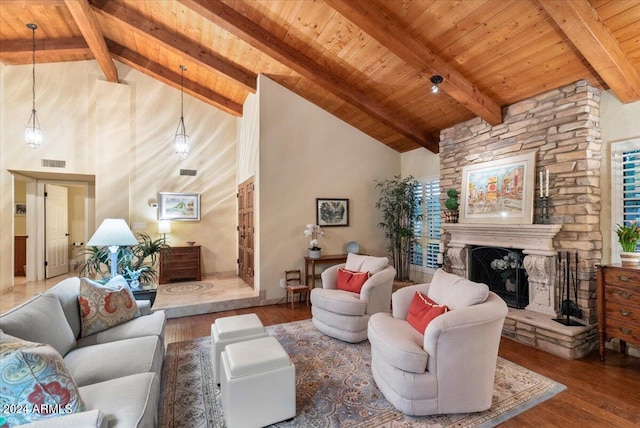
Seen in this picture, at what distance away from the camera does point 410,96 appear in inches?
169

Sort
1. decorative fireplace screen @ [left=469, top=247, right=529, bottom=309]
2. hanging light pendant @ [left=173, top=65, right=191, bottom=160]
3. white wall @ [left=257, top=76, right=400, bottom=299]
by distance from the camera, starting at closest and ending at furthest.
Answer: decorative fireplace screen @ [left=469, top=247, right=529, bottom=309]
white wall @ [left=257, top=76, right=400, bottom=299]
hanging light pendant @ [left=173, top=65, right=191, bottom=160]

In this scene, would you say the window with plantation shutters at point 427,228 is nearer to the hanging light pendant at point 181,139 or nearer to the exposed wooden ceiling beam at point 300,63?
the exposed wooden ceiling beam at point 300,63

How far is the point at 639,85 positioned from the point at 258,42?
13.7 ft

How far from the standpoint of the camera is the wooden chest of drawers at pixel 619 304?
8.68ft

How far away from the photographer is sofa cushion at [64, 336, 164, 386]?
181cm

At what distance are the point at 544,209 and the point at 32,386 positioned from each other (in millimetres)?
4549

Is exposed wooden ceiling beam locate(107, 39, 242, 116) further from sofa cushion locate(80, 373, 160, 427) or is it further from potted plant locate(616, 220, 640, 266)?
potted plant locate(616, 220, 640, 266)

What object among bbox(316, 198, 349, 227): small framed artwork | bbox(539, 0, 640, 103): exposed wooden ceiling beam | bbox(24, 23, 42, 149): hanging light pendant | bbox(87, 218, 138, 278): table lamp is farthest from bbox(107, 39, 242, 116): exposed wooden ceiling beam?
bbox(539, 0, 640, 103): exposed wooden ceiling beam

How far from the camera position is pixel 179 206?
20.9 ft

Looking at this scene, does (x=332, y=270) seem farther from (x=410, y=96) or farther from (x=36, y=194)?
(x=36, y=194)

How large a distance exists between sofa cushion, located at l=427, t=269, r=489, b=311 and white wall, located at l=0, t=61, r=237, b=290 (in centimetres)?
525

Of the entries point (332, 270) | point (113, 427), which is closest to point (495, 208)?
point (332, 270)

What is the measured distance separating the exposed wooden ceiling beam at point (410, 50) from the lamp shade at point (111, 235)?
3.24 m

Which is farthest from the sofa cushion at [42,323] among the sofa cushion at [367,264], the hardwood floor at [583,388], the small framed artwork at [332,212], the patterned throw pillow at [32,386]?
the small framed artwork at [332,212]
